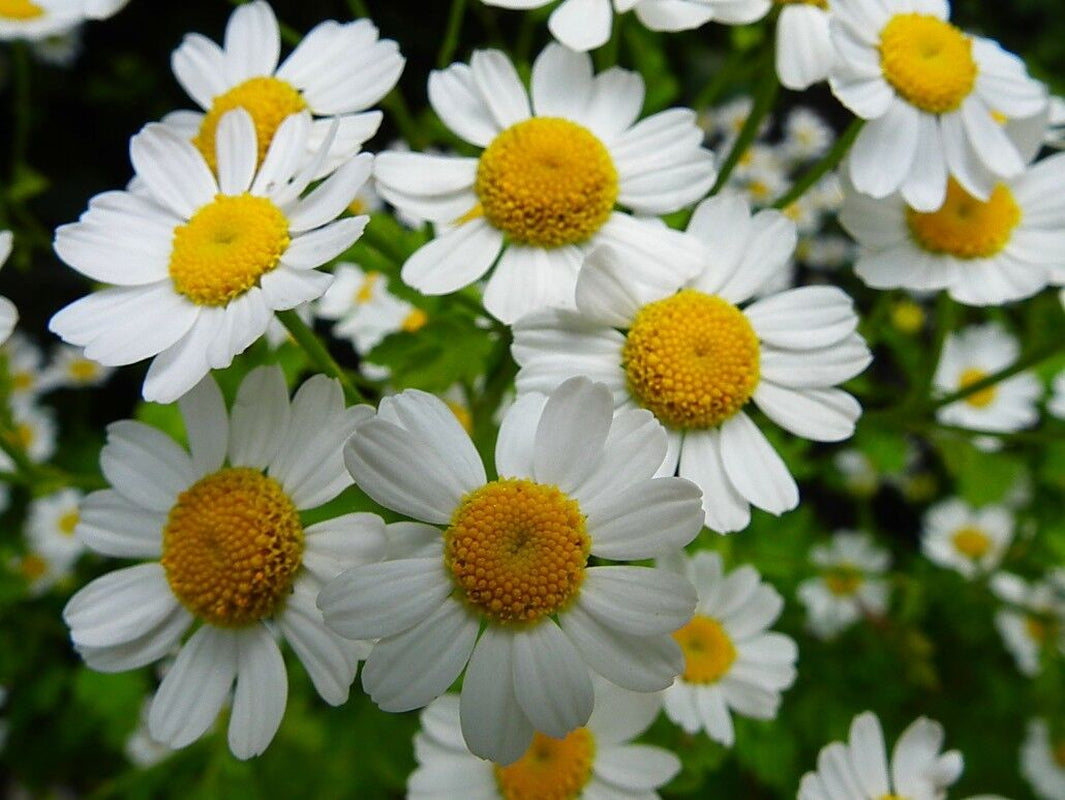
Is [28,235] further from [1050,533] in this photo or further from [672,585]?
[1050,533]

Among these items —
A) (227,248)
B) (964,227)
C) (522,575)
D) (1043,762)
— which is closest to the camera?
(522,575)

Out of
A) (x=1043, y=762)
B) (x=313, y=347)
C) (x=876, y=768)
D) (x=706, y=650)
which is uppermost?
(x=313, y=347)

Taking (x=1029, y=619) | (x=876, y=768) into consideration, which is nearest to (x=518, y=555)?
(x=876, y=768)

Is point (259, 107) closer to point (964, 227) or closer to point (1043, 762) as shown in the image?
point (964, 227)

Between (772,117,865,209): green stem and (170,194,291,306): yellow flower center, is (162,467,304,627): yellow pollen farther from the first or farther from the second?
(772,117,865,209): green stem

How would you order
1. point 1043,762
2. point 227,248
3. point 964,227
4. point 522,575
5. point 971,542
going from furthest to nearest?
point 971,542 → point 1043,762 → point 964,227 → point 227,248 → point 522,575

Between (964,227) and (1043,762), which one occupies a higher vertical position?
(964,227)

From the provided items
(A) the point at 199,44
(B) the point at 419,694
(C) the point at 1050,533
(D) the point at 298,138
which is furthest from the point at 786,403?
(C) the point at 1050,533
